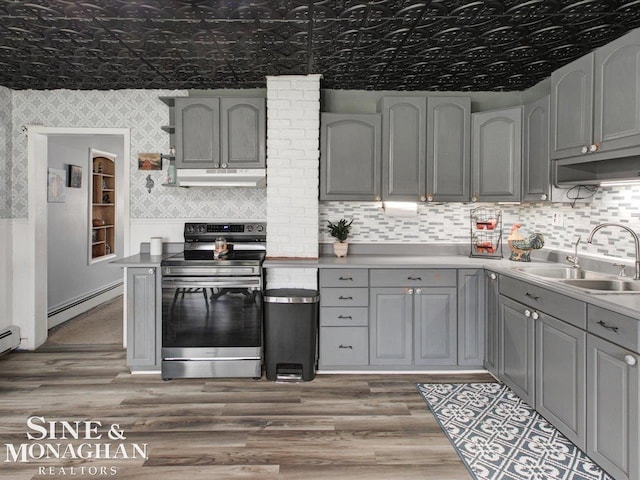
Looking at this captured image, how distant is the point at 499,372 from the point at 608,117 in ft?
6.12

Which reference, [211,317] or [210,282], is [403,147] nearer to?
[210,282]

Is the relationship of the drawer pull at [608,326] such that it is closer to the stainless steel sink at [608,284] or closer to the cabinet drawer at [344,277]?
the stainless steel sink at [608,284]

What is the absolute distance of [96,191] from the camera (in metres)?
7.14

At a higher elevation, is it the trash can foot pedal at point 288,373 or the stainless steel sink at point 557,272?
the stainless steel sink at point 557,272

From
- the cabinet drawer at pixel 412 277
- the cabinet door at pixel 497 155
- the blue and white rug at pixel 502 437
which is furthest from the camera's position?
the cabinet door at pixel 497 155

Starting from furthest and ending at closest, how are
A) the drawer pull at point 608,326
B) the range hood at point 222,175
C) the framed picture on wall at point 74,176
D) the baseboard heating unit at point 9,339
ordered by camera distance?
the framed picture on wall at point 74,176 → the baseboard heating unit at point 9,339 → the range hood at point 222,175 → the drawer pull at point 608,326

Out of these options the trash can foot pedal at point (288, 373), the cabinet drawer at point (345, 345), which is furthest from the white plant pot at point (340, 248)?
the trash can foot pedal at point (288, 373)

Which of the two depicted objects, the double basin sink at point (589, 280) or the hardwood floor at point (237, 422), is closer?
the hardwood floor at point (237, 422)

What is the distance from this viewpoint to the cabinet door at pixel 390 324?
376cm

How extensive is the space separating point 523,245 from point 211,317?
252 cm

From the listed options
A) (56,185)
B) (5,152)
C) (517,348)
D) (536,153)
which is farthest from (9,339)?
(536,153)

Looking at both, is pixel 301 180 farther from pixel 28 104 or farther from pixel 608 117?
pixel 28 104

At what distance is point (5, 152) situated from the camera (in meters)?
4.36

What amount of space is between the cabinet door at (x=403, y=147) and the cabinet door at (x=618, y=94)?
1.43m
